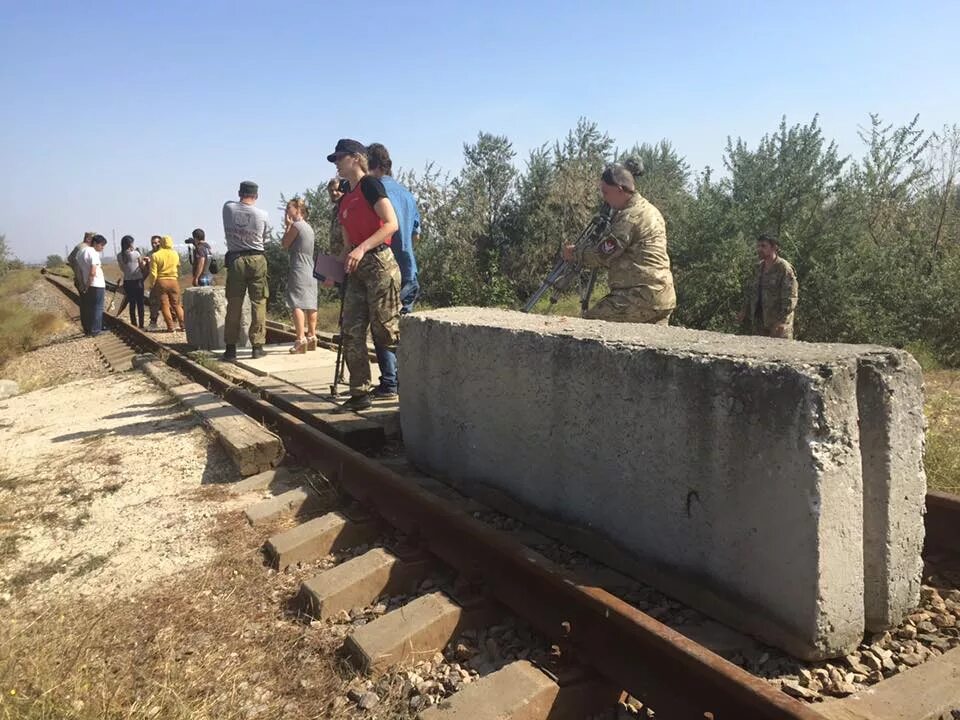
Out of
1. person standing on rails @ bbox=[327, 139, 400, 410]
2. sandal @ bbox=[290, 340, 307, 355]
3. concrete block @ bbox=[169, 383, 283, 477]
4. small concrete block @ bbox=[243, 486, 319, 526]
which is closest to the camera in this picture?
small concrete block @ bbox=[243, 486, 319, 526]

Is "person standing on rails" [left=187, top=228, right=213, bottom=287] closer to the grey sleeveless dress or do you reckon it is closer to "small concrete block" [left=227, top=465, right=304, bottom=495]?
Result: the grey sleeveless dress

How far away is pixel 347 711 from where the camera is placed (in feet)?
7.64

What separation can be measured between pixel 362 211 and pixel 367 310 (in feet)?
2.40

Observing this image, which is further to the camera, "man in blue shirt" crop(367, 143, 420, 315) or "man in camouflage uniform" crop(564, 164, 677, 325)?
"man in blue shirt" crop(367, 143, 420, 315)

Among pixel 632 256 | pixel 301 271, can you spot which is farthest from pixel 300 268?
pixel 632 256

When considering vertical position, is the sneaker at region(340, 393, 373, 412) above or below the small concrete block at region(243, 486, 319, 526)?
above

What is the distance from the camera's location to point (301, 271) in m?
8.73

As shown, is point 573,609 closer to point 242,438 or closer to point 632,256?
point 632,256

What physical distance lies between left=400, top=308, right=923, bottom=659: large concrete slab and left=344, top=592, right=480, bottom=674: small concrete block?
75cm

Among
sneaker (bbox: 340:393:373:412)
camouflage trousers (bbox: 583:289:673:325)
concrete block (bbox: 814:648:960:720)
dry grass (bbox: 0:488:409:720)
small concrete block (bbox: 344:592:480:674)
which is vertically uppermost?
camouflage trousers (bbox: 583:289:673:325)

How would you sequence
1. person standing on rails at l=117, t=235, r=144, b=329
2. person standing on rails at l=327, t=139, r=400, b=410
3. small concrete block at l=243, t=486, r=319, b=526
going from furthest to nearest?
person standing on rails at l=117, t=235, r=144, b=329
person standing on rails at l=327, t=139, r=400, b=410
small concrete block at l=243, t=486, r=319, b=526

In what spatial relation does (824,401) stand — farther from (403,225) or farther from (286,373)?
(286,373)

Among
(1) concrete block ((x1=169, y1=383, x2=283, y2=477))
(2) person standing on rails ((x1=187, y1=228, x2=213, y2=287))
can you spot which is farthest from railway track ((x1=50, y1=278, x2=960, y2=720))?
(2) person standing on rails ((x1=187, y1=228, x2=213, y2=287))

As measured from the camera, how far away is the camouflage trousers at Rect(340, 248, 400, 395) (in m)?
5.17
